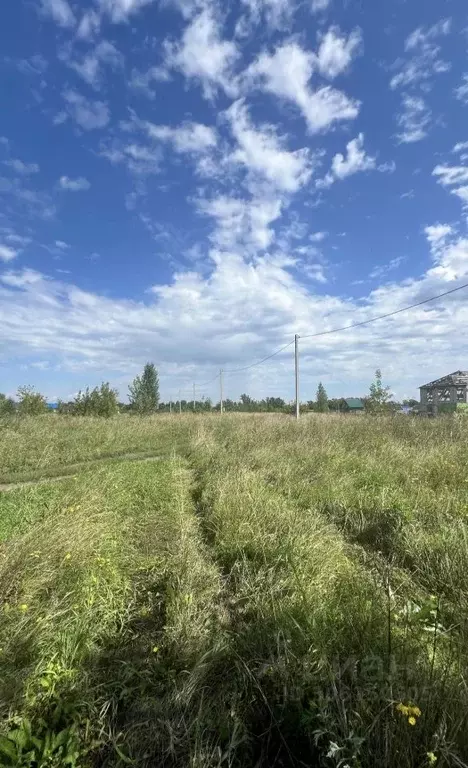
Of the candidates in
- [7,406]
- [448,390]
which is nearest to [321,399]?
[448,390]

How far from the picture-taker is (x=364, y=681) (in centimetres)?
195

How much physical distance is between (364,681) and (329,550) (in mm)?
1972

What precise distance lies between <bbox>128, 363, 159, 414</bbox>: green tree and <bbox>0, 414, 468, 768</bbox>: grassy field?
103 ft

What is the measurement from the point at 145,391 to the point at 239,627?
40089 mm

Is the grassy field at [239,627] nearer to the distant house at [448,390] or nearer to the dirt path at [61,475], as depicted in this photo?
the dirt path at [61,475]

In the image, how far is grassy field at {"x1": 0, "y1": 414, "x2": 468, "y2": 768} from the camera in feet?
5.97

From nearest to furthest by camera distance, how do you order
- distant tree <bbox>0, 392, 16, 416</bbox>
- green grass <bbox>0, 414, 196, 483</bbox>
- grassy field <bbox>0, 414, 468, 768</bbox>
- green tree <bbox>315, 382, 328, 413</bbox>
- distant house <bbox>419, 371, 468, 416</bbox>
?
grassy field <bbox>0, 414, 468, 768</bbox> → green grass <bbox>0, 414, 196, 483</bbox> → distant tree <bbox>0, 392, 16, 416</bbox> → distant house <bbox>419, 371, 468, 416</bbox> → green tree <bbox>315, 382, 328, 413</bbox>

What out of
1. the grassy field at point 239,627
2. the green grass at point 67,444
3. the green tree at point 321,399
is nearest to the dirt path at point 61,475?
the green grass at point 67,444

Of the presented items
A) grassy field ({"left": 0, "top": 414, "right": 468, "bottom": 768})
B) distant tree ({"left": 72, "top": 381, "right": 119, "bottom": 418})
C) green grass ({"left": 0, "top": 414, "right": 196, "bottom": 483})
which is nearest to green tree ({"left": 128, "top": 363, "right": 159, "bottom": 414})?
distant tree ({"left": 72, "top": 381, "right": 119, "bottom": 418})

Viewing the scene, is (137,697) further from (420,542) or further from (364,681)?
(420,542)

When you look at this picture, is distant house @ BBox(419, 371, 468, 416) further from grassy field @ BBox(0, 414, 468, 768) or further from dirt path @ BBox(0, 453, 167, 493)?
grassy field @ BBox(0, 414, 468, 768)

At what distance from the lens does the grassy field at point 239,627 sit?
1.82 meters

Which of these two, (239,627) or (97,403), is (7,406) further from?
(239,627)

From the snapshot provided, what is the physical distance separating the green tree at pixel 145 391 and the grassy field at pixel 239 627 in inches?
1230
